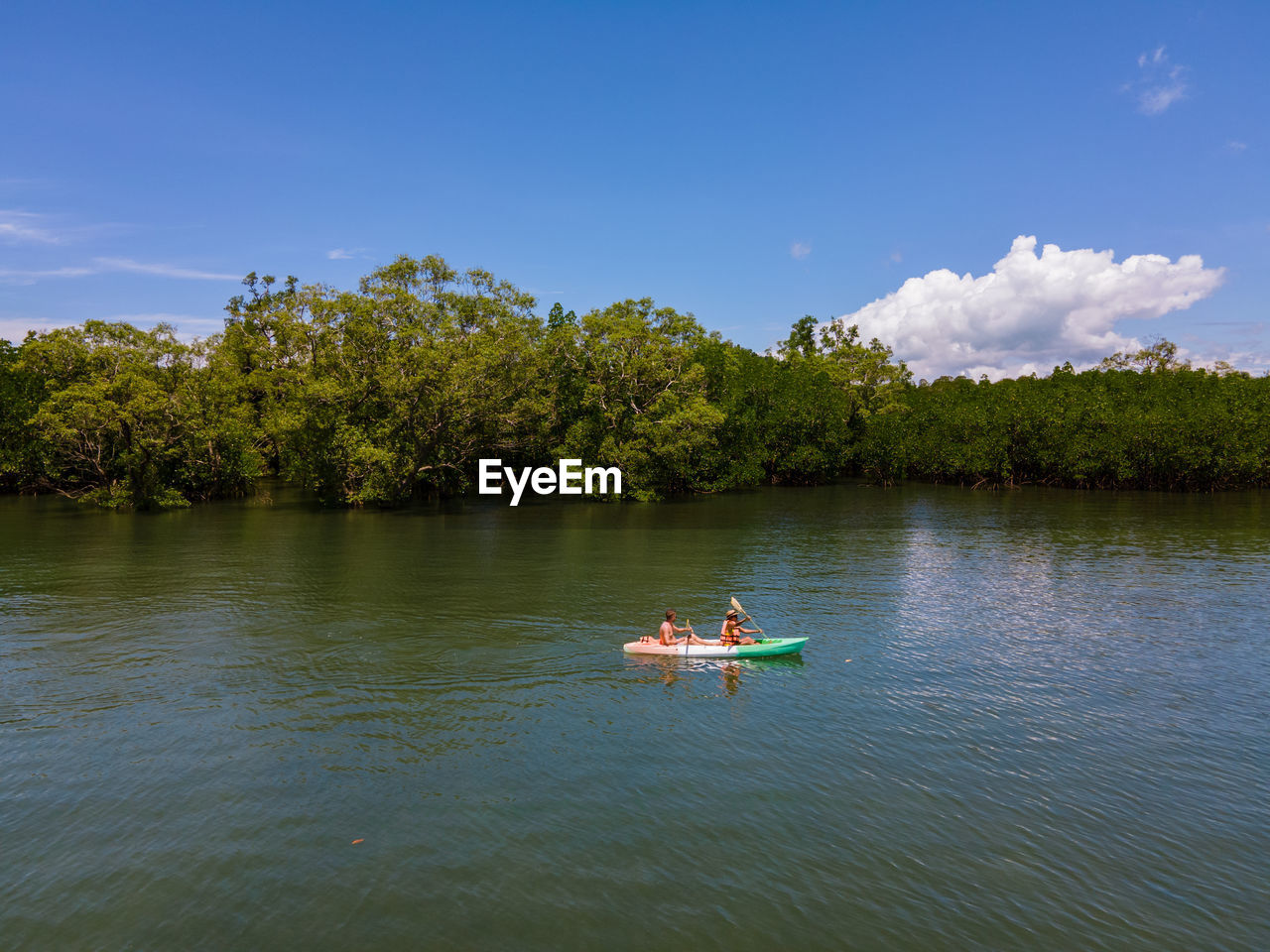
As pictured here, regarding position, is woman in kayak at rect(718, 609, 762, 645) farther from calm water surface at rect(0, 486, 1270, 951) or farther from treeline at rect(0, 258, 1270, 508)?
treeline at rect(0, 258, 1270, 508)

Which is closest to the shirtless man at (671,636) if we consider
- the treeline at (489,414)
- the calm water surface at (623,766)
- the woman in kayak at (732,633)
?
the woman in kayak at (732,633)

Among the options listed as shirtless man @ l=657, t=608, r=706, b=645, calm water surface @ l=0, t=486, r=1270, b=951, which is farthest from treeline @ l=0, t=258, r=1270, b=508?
shirtless man @ l=657, t=608, r=706, b=645

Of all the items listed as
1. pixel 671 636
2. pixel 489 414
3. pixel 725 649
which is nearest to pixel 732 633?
pixel 725 649

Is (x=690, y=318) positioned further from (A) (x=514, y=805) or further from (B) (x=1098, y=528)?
(A) (x=514, y=805)

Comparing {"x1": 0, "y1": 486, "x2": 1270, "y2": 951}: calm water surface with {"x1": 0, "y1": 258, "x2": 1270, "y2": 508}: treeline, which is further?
{"x1": 0, "y1": 258, "x2": 1270, "y2": 508}: treeline

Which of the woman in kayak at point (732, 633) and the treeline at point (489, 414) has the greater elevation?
the treeline at point (489, 414)

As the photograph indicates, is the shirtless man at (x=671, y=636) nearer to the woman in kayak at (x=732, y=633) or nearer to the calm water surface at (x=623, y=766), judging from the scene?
the woman in kayak at (x=732, y=633)
